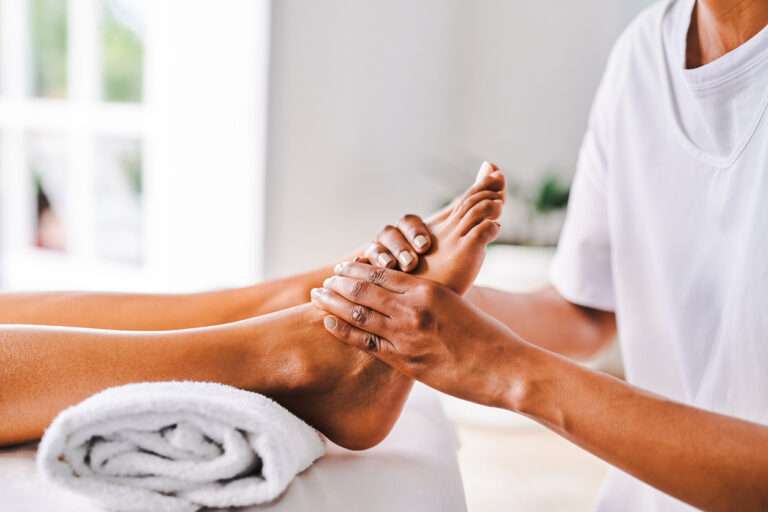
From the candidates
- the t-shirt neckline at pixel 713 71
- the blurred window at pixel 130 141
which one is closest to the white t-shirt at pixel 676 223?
the t-shirt neckline at pixel 713 71

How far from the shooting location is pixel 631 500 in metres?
1.04

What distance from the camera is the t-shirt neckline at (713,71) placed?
90 centimetres

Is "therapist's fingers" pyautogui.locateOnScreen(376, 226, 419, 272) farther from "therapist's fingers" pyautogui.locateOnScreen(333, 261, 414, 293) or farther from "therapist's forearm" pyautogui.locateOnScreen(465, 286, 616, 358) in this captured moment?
"therapist's forearm" pyautogui.locateOnScreen(465, 286, 616, 358)

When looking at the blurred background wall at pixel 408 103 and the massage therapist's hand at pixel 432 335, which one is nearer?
the massage therapist's hand at pixel 432 335

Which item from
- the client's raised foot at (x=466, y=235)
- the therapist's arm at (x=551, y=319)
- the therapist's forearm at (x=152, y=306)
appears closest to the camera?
the client's raised foot at (x=466, y=235)

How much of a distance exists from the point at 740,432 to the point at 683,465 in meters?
0.06

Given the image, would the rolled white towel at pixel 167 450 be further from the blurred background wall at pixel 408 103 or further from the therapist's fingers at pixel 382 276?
the blurred background wall at pixel 408 103

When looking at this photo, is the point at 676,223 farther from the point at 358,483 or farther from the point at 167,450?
the point at 167,450

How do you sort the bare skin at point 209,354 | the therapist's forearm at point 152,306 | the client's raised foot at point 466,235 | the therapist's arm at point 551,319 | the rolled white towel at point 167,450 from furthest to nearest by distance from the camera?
the therapist's arm at point 551,319 < the therapist's forearm at point 152,306 < the client's raised foot at point 466,235 < the bare skin at point 209,354 < the rolled white towel at point 167,450

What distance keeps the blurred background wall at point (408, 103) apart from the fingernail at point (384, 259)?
193 cm

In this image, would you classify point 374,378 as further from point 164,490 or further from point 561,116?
point 561,116

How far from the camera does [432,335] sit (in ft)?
2.46

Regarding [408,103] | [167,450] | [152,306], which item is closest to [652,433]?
[167,450]

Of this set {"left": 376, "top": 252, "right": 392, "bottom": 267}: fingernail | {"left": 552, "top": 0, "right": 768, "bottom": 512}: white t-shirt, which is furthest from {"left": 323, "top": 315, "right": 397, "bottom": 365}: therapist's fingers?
{"left": 552, "top": 0, "right": 768, "bottom": 512}: white t-shirt
